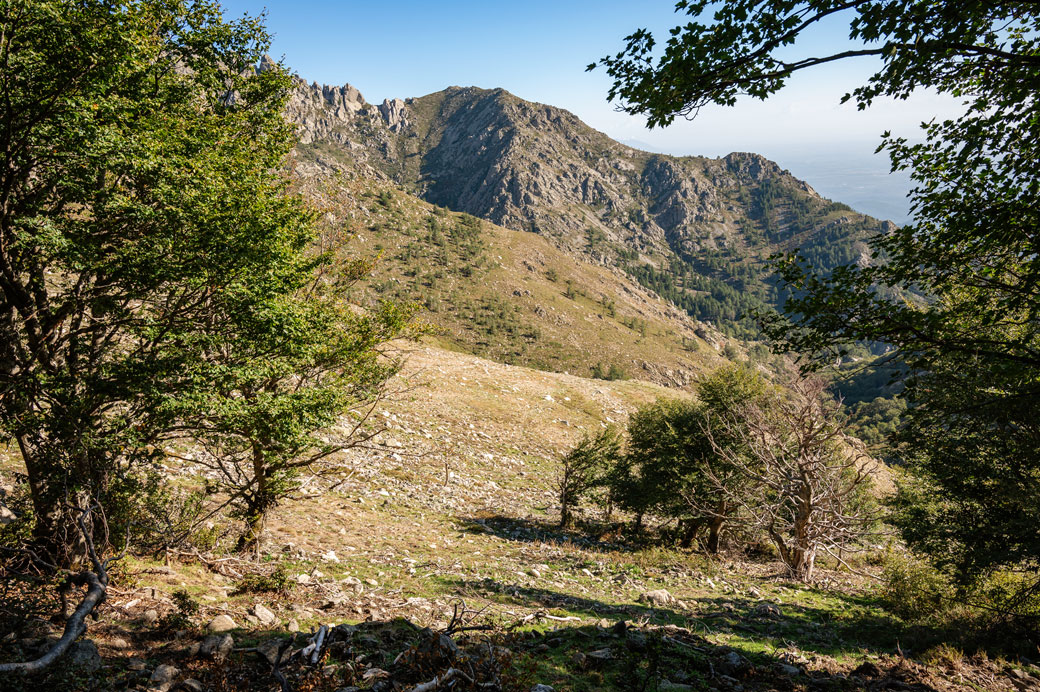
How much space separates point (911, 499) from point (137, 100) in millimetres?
25446

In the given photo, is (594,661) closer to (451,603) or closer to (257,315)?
(451,603)

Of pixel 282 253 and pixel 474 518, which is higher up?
pixel 282 253

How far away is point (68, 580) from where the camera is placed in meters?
6.57

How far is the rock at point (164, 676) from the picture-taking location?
4.89 meters

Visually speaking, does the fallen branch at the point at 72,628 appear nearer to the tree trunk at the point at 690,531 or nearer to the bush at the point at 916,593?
the bush at the point at 916,593

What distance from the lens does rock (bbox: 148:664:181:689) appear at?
4.89 meters

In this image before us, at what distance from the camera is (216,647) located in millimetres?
5738

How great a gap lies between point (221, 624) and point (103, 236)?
6265 mm

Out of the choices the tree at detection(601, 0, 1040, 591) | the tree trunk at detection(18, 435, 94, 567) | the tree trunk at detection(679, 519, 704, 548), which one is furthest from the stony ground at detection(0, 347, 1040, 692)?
the tree at detection(601, 0, 1040, 591)

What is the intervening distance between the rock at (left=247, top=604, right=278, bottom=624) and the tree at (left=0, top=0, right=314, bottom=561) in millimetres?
2752

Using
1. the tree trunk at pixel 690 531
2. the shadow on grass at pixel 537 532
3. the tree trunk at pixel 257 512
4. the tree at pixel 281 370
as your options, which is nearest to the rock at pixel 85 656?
the tree at pixel 281 370

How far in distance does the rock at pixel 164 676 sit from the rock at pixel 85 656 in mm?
599

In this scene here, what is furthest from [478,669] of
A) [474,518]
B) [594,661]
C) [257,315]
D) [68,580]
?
[474,518]

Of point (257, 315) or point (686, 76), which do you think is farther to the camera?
point (257, 315)
